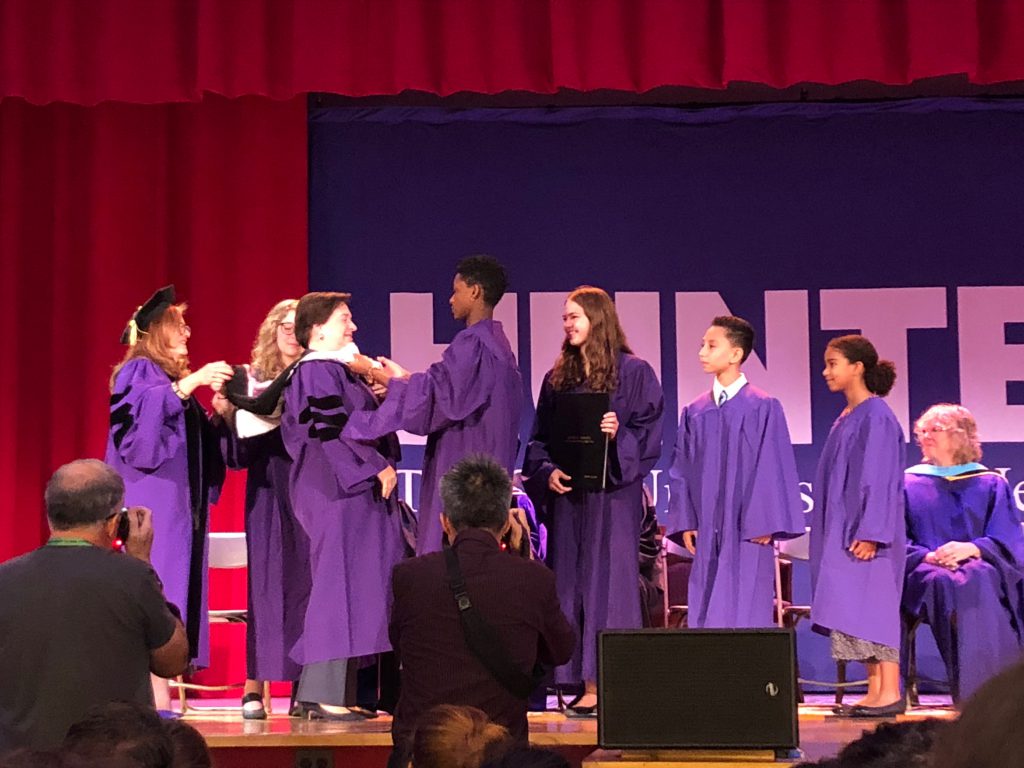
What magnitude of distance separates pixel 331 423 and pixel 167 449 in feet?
2.34

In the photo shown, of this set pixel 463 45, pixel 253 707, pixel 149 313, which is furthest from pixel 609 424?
pixel 463 45

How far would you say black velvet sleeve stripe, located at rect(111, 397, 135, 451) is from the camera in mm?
5879

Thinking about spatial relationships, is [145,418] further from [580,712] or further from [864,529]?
[864,529]

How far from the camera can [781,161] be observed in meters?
8.55

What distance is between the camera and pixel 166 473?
5918mm

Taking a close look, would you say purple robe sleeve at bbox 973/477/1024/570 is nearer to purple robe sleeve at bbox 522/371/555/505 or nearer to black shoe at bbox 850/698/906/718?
black shoe at bbox 850/698/906/718

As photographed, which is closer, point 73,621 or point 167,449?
point 73,621

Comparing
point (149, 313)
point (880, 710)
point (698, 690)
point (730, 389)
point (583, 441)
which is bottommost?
point (880, 710)

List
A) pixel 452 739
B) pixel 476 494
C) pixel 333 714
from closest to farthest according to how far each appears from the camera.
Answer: pixel 452 739
pixel 476 494
pixel 333 714

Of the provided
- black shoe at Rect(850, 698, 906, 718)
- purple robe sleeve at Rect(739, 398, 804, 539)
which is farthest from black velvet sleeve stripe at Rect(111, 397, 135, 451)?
black shoe at Rect(850, 698, 906, 718)

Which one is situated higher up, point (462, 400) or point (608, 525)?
point (462, 400)

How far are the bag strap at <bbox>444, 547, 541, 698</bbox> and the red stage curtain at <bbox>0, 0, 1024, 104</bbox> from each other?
11.4 feet

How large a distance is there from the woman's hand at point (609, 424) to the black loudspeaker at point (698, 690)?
1375mm

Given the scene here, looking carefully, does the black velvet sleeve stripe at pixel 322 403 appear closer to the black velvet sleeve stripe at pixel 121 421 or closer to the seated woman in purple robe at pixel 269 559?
the seated woman in purple robe at pixel 269 559
